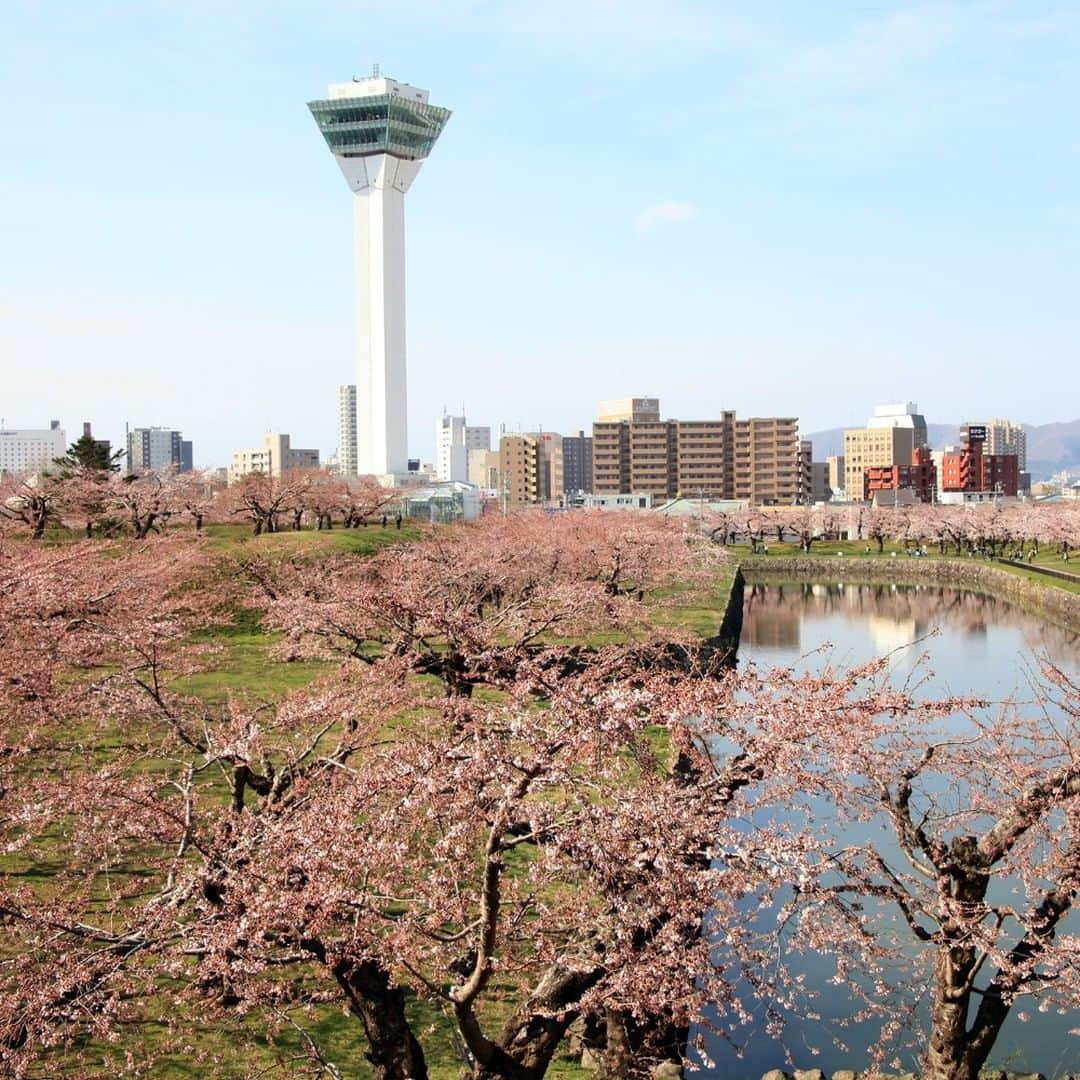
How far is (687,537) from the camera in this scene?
2373 inches

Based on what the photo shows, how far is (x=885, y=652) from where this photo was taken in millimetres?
36875

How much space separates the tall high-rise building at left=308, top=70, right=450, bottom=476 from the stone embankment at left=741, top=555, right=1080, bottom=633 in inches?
1682

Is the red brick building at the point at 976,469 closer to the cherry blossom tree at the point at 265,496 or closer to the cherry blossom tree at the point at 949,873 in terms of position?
the cherry blossom tree at the point at 265,496

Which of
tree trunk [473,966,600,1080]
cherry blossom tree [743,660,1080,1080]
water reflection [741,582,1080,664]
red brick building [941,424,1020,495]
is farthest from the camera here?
red brick building [941,424,1020,495]

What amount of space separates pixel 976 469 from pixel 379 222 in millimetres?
75704

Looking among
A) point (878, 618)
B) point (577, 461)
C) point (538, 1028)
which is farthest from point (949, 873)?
point (577, 461)

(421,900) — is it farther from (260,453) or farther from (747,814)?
(260,453)

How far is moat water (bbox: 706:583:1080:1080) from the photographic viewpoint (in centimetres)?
1070

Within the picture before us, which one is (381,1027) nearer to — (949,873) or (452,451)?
(949,873)

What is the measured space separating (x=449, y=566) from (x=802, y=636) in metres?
20.5

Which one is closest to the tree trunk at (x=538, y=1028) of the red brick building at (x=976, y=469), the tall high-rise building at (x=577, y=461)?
the red brick building at (x=976, y=469)

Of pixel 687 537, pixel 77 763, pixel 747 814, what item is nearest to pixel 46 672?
pixel 77 763

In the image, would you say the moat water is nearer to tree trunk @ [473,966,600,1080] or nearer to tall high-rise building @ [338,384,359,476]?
tree trunk @ [473,966,600,1080]

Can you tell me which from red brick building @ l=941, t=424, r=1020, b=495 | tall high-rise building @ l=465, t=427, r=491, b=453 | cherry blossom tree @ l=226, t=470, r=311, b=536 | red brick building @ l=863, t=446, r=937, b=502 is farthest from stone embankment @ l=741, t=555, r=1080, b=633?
tall high-rise building @ l=465, t=427, r=491, b=453
